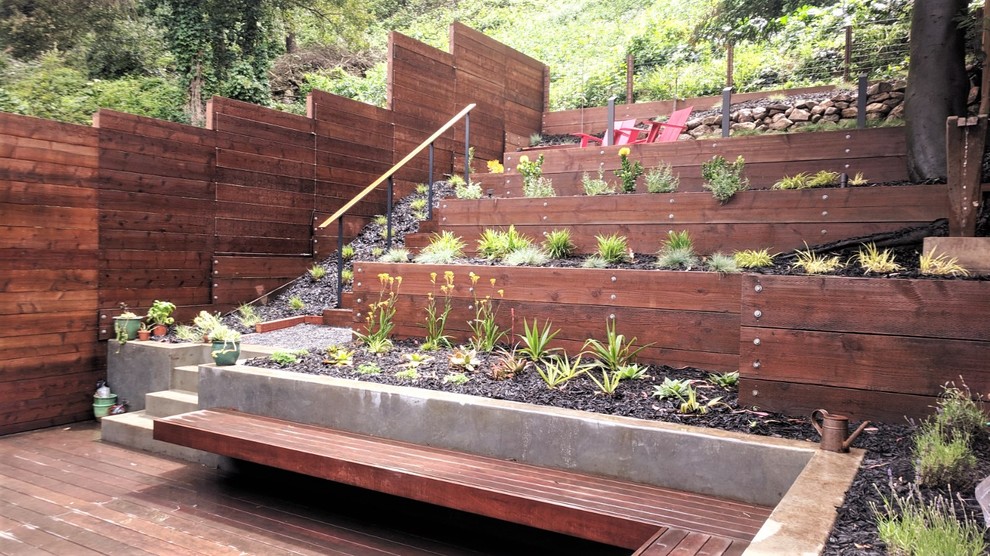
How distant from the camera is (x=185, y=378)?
5.08 meters

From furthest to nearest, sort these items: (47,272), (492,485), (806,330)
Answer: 1. (47,272)
2. (806,330)
3. (492,485)

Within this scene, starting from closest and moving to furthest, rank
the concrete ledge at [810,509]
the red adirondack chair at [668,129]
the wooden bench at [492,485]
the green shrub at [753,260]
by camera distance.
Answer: the concrete ledge at [810,509] < the wooden bench at [492,485] < the green shrub at [753,260] < the red adirondack chair at [668,129]

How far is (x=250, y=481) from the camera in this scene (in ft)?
13.4

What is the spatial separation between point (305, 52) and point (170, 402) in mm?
9935

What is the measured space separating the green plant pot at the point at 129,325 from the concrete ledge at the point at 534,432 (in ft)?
5.62

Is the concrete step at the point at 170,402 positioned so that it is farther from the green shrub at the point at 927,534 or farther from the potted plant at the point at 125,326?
the green shrub at the point at 927,534

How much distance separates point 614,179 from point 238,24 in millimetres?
5406

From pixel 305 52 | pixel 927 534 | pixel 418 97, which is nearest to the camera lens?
pixel 927 534

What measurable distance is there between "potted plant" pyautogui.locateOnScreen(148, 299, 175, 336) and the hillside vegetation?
2.10m

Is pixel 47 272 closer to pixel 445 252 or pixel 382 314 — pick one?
pixel 382 314

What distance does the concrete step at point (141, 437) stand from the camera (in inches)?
176

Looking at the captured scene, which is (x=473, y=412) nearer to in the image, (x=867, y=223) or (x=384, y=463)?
(x=384, y=463)

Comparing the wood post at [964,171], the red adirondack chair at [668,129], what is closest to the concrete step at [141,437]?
the wood post at [964,171]

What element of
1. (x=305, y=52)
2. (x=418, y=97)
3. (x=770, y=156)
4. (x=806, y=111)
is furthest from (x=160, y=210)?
(x=305, y=52)
